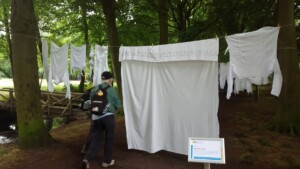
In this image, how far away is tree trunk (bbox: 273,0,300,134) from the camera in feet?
28.4

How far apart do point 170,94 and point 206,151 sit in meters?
2.32

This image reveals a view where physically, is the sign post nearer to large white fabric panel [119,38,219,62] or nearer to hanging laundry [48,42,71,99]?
large white fabric panel [119,38,219,62]

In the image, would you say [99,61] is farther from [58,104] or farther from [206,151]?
[58,104]

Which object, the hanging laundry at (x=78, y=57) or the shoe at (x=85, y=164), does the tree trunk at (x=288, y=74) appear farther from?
the shoe at (x=85, y=164)

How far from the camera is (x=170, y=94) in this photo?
21.3ft

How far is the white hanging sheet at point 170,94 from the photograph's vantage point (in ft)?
19.3

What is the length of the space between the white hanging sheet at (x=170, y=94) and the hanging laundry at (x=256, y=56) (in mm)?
385

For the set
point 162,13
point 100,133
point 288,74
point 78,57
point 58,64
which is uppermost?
point 162,13

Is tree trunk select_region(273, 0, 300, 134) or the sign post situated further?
Result: tree trunk select_region(273, 0, 300, 134)

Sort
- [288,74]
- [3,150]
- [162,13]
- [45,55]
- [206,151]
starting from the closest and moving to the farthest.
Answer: [206,151], [3,150], [45,55], [288,74], [162,13]

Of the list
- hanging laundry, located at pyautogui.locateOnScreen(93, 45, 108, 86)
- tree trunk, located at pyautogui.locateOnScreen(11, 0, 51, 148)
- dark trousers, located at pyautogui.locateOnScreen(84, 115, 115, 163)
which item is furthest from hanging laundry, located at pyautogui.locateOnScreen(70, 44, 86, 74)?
dark trousers, located at pyautogui.locateOnScreen(84, 115, 115, 163)

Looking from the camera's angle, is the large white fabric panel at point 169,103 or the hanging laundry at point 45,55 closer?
the large white fabric panel at point 169,103

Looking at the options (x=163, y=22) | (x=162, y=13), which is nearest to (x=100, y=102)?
(x=163, y=22)

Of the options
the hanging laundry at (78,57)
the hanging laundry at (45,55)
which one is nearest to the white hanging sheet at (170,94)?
the hanging laundry at (78,57)
